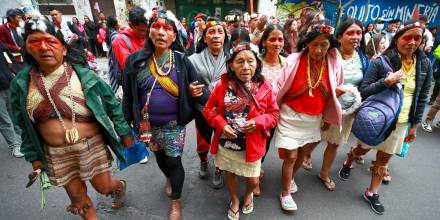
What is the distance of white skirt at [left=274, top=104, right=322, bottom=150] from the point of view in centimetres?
244

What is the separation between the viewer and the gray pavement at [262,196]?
266cm

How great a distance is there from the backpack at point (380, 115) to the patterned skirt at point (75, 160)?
2.41 meters

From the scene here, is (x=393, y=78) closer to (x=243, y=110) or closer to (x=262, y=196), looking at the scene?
(x=243, y=110)

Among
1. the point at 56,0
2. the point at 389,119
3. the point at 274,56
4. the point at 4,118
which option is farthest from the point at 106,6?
the point at 389,119

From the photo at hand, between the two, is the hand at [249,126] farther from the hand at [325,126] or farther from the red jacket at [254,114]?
the hand at [325,126]

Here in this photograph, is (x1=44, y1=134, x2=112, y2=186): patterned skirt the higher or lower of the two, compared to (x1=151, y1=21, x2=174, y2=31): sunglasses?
lower

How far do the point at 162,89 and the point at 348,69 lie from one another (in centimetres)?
205

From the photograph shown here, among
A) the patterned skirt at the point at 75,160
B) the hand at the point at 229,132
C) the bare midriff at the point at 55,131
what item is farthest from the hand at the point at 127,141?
the hand at the point at 229,132

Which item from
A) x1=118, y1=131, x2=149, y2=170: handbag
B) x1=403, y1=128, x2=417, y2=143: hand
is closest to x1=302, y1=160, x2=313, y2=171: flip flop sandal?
x1=403, y1=128, x2=417, y2=143: hand

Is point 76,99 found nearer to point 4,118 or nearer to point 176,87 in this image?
point 176,87

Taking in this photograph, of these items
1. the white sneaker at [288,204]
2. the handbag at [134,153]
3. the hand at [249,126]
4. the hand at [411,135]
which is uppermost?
the hand at [249,126]

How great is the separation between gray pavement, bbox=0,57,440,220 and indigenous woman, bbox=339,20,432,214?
0.63 meters

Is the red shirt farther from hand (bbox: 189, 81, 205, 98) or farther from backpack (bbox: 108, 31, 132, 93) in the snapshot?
backpack (bbox: 108, 31, 132, 93)

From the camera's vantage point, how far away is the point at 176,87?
221 cm
